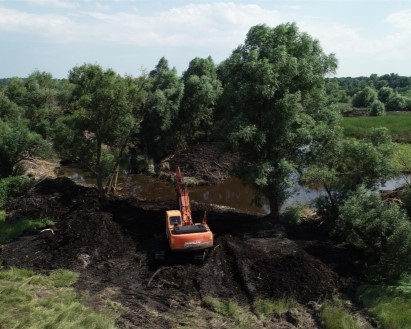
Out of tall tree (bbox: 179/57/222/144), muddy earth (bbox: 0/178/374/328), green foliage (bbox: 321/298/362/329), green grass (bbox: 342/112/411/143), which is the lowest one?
green foliage (bbox: 321/298/362/329)

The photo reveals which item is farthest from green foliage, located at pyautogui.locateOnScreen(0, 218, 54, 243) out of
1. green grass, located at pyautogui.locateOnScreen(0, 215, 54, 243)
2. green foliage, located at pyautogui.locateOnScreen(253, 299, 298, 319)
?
green foliage, located at pyautogui.locateOnScreen(253, 299, 298, 319)

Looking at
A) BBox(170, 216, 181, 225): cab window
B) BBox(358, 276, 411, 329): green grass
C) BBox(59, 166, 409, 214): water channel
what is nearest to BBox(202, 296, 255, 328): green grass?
BBox(358, 276, 411, 329): green grass

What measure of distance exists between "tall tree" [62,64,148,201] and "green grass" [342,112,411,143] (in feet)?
86.3

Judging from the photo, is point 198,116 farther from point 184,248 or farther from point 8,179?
point 184,248

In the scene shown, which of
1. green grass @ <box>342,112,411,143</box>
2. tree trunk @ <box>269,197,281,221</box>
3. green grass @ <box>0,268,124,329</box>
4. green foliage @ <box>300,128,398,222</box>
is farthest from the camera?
green grass @ <box>342,112,411,143</box>

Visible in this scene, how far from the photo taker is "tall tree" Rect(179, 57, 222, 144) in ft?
124

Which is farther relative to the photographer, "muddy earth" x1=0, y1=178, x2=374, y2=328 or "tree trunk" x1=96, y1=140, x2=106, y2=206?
"tree trunk" x1=96, y1=140, x2=106, y2=206

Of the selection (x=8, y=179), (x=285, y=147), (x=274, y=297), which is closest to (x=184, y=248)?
(x=274, y=297)

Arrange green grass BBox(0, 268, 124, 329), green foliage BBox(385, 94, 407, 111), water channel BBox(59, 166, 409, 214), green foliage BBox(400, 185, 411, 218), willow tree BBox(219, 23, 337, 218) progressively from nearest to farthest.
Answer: green grass BBox(0, 268, 124, 329)
green foliage BBox(400, 185, 411, 218)
willow tree BBox(219, 23, 337, 218)
water channel BBox(59, 166, 409, 214)
green foliage BBox(385, 94, 407, 111)

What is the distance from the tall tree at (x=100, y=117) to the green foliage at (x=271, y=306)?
39.3 feet

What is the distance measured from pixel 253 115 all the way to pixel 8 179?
52.0ft

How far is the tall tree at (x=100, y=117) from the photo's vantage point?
858 inches

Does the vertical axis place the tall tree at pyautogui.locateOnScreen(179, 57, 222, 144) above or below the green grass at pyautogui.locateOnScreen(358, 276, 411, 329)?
above

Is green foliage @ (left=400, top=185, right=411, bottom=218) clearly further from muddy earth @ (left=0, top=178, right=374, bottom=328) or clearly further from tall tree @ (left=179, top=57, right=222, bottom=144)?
tall tree @ (left=179, top=57, right=222, bottom=144)
